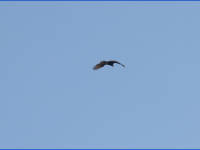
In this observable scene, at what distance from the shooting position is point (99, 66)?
48.1 m

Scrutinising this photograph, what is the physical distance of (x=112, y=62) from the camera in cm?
4822

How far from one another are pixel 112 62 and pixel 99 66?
68.3 inches
